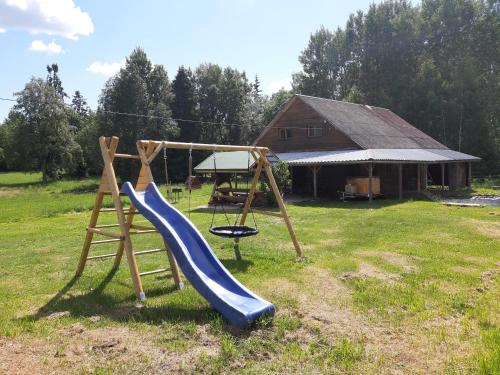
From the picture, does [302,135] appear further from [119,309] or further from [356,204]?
[119,309]

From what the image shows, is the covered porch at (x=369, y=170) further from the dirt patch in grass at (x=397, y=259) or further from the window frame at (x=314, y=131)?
the dirt patch in grass at (x=397, y=259)

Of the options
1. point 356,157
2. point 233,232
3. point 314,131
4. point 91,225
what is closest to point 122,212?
point 91,225

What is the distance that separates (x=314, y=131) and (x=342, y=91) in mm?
31735

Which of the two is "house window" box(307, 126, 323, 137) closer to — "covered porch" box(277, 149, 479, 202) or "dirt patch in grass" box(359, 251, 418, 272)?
"covered porch" box(277, 149, 479, 202)

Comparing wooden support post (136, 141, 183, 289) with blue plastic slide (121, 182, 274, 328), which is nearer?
blue plastic slide (121, 182, 274, 328)

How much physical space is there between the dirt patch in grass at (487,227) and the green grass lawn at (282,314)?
1119 millimetres

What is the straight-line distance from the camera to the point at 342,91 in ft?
188

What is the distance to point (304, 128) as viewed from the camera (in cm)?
2847

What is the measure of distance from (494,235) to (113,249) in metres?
9.31

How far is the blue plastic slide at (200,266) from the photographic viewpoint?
487 cm

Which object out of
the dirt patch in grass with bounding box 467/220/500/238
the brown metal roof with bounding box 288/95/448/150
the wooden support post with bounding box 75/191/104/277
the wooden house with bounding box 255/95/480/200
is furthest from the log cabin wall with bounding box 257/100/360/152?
the wooden support post with bounding box 75/191/104/277

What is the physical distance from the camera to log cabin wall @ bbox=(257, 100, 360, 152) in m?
26.4

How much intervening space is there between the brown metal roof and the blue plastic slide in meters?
20.4

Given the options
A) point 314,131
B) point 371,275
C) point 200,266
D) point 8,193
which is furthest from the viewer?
point 8,193
